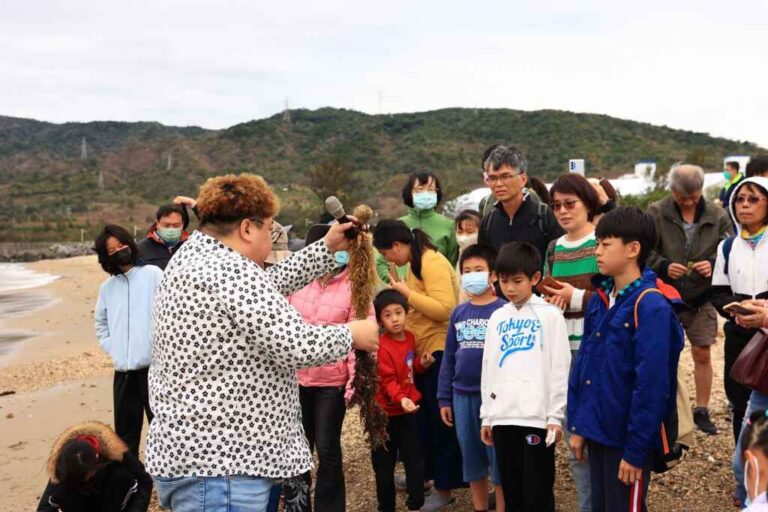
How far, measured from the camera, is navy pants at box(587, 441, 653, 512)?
3.35 meters

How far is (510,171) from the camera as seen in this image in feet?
15.4

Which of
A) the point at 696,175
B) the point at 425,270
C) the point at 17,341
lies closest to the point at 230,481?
the point at 425,270

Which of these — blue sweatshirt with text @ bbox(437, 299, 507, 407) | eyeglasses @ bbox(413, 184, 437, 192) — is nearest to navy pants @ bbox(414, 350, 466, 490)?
blue sweatshirt with text @ bbox(437, 299, 507, 407)

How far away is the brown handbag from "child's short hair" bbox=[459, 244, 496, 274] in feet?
4.87

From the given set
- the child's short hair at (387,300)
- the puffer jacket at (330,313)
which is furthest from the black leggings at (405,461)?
the child's short hair at (387,300)

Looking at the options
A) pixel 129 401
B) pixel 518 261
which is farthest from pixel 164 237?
pixel 518 261

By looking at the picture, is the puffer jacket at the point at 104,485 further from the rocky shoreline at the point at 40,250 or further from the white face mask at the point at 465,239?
the rocky shoreline at the point at 40,250

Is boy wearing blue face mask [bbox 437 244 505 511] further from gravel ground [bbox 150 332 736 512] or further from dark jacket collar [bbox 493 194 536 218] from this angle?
gravel ground [bbox 150 332 736 512]

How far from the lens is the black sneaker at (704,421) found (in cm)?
584

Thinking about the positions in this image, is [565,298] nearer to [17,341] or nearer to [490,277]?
→ [490,277]

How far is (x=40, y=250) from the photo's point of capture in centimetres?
4178

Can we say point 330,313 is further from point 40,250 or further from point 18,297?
point 40,250

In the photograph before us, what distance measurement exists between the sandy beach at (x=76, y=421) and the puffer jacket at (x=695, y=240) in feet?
3.78

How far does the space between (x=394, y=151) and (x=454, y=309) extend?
7334 centimetres
